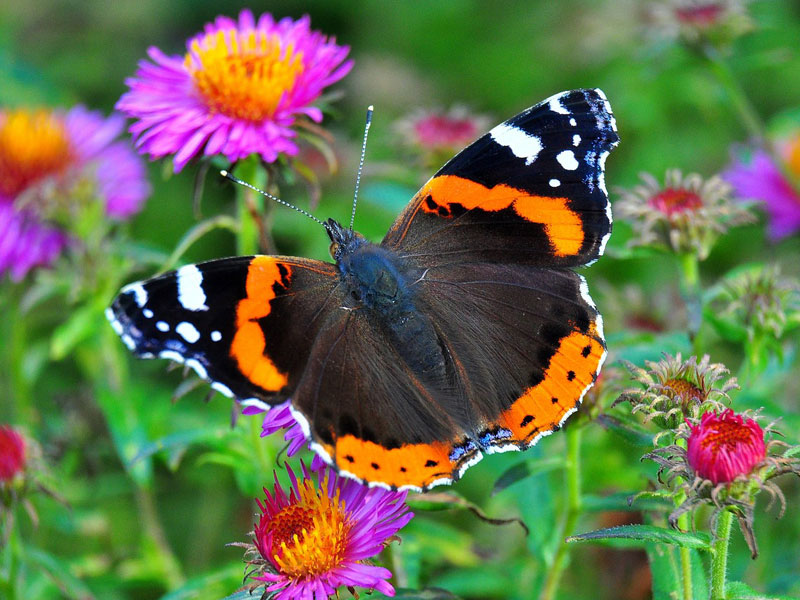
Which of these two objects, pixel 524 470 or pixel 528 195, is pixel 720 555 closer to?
pixel 524 470

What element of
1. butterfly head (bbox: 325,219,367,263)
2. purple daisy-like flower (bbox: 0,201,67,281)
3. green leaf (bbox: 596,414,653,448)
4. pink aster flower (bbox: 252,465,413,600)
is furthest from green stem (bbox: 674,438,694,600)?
purple daisy-like flower (bbox: 0,201,67,281)

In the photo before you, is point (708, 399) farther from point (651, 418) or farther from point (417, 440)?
point (417, 440)

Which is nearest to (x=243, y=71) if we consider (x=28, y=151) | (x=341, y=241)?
(x=341, y=241)

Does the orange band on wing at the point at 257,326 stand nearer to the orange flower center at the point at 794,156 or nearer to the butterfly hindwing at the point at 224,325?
the butterfly hindwing at the point at 224,325

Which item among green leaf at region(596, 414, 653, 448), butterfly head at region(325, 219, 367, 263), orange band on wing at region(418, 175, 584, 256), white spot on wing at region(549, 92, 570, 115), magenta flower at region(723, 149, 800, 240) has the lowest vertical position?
green leaf at region(596, 414, 653, 448)

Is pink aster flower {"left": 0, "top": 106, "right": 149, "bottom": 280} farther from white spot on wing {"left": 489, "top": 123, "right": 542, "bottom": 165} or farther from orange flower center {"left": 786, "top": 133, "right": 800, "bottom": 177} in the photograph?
orange flower center {"left": 786, "top": 133, "right": 800, "bottom": 177}

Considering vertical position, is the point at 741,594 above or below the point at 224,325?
below
